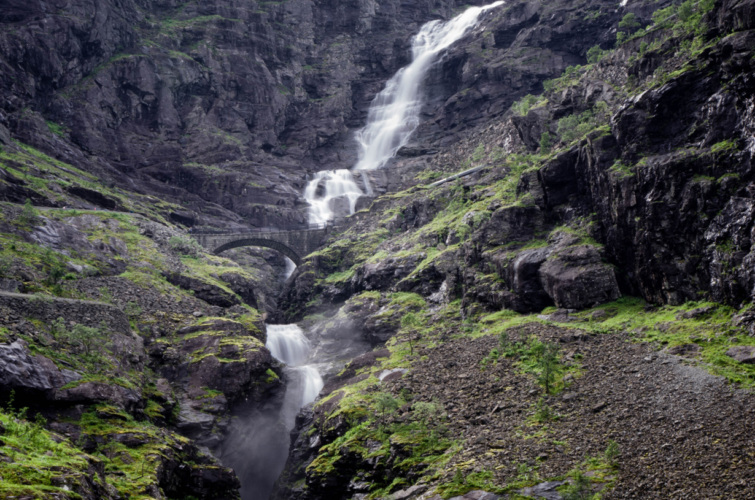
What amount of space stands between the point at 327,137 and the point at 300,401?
3094 inches

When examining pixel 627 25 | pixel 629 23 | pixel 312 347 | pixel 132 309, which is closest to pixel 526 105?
→ pixel 629 23

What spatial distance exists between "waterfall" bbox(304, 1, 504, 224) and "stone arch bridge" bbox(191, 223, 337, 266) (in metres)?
7.80

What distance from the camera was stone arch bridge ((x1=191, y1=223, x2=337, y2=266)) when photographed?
68.9 metres

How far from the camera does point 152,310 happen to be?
39.1 m

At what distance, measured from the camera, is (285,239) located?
244ft

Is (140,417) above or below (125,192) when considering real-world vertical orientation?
below

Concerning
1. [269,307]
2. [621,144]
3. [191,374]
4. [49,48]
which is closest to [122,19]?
[49,48]

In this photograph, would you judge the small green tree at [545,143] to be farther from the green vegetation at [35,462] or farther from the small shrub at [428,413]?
the green vegetation at [35,462]

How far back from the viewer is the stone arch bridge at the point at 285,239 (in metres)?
68.9

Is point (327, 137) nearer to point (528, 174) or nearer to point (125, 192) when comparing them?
point (125, 192)

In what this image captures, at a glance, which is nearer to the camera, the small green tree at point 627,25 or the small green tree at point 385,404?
the small green tree at point 385,404

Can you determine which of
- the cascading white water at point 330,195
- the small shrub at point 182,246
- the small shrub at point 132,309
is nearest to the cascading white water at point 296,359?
the small shrub at point 182,246

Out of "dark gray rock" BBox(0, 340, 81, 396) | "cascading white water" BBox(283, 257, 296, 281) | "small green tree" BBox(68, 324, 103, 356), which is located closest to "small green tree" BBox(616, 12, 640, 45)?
"cascading white water" BBox(283, 257, 296, 281)

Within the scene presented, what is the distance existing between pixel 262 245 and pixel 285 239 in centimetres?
373
